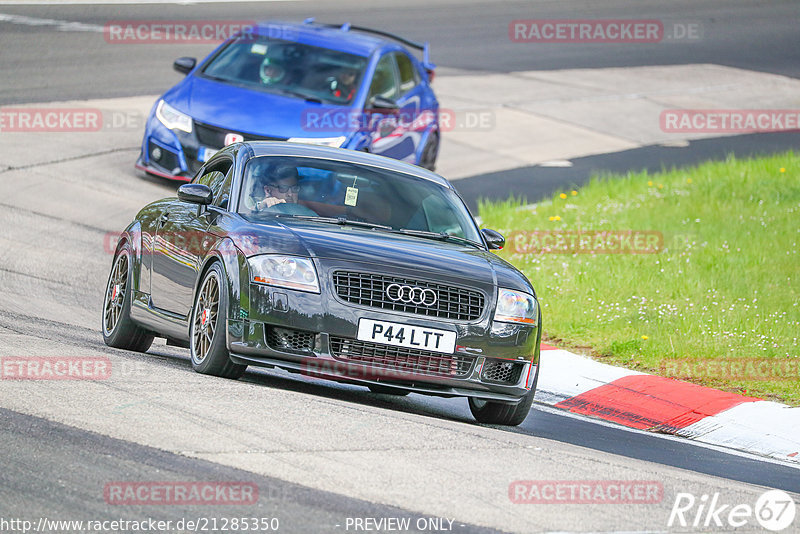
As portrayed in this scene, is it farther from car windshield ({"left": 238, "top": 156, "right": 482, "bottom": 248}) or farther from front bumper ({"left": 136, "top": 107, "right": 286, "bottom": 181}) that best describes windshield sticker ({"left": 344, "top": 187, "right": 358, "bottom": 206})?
front bumper ({"left": 136, "top": 107, "right": 286, "bottom": 181})

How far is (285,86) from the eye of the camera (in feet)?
52.9

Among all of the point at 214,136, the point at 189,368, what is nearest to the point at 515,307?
the point at 189,368

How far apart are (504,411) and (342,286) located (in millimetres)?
1479

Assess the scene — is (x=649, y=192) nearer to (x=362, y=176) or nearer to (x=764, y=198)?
(x=764, y=198)

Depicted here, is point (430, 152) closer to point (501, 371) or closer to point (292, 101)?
point (292, 101)

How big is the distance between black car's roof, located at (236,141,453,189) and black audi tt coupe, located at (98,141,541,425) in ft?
0.08

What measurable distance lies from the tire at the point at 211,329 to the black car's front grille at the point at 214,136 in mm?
6832

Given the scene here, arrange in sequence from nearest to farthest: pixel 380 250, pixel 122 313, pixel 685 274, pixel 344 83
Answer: pixel 380 250 < pixel 122 313 < pixel 685 274 < pixel 344 83

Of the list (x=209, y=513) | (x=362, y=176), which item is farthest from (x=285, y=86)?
(x=209, y=513)

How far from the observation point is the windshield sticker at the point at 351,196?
29.2ft

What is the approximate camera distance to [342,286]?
304 inches

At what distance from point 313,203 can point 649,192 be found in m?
9.91

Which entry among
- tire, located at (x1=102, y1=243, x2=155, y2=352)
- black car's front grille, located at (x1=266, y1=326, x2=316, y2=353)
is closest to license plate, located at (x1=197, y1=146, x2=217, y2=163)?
tire, located at (x1=102, y1=243, x2=155, y2=352)

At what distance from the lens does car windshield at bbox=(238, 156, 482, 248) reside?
8734 mm
